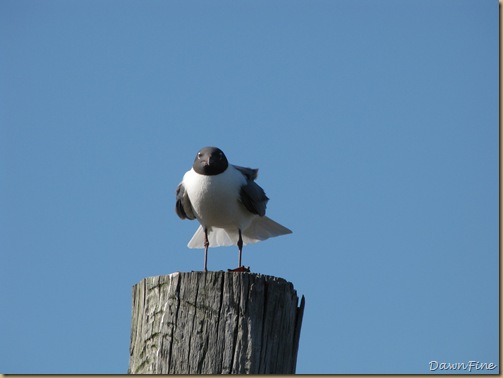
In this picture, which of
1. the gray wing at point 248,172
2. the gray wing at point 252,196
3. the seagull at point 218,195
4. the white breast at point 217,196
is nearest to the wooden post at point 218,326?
the seagull at point 218,195

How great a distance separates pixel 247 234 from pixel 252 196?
1132 mm

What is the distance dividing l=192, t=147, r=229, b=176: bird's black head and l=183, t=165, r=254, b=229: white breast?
6 centimetres

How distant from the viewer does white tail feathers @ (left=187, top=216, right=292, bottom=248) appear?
10.2 metres

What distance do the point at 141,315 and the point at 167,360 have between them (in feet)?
1.54

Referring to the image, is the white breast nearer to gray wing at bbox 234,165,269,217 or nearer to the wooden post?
gray wing at bbox 234,165,269,217

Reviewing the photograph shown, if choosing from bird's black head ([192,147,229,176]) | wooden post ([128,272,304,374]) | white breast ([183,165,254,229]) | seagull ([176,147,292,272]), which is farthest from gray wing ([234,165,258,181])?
wooden post ([128,272,304,374])

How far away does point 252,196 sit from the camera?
30.6ft

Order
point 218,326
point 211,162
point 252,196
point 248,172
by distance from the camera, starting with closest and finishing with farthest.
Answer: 1. point 218,326
2. point 211,162
3. point 252,196
4. point 248,172

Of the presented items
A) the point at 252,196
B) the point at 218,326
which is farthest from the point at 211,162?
the point at 218,326

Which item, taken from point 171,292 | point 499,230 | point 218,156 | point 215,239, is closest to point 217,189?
point 218,156

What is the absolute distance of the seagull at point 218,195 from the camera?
9211 millimetres

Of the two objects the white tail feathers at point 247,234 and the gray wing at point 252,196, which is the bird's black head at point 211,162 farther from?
the white tail feathers at point 247,234

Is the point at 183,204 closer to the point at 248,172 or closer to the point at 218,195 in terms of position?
the point at 218,195

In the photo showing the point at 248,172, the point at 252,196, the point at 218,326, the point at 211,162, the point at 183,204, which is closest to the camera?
the point at 218,326
